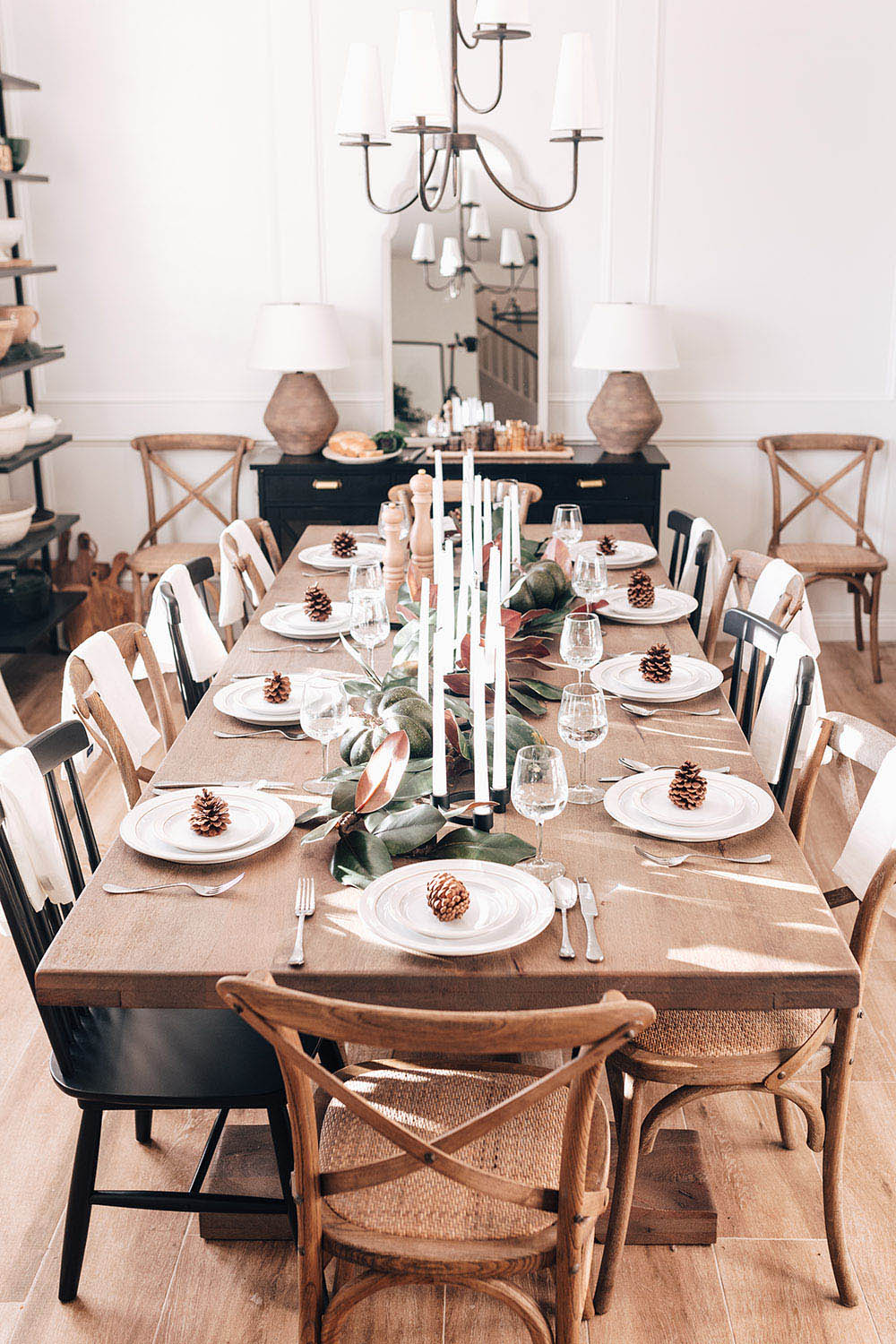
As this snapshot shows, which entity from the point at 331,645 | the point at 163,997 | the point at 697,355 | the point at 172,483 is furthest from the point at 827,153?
the point at 163,997

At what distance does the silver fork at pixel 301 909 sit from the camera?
1455 mm

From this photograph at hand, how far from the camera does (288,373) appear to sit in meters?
4.61

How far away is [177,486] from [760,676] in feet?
10.1

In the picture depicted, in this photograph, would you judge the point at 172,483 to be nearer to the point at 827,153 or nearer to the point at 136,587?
the point at 136,587

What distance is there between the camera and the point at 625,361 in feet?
14.2

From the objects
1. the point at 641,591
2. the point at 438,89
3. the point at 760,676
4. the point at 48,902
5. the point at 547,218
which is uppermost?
the point at 438,89

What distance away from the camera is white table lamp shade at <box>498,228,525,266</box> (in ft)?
15.3

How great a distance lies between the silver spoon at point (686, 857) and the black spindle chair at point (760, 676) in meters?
0.49

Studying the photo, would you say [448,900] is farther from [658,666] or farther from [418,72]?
[418,72]

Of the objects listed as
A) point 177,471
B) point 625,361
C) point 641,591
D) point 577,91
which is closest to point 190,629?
point 641,591

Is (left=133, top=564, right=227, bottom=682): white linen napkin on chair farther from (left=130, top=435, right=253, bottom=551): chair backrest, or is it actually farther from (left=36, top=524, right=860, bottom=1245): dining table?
(left=130, top=435, right=253, bottom=551): chair backrest

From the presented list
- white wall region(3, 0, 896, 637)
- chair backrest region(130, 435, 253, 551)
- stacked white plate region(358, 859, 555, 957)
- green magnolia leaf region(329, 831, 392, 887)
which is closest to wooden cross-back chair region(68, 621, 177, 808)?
green magnolia leaf region(329, 831, 392, 887)

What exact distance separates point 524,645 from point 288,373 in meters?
2.53

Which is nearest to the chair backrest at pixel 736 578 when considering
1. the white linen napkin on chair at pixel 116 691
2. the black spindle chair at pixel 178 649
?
the black spindle chair at pixel 178 649
